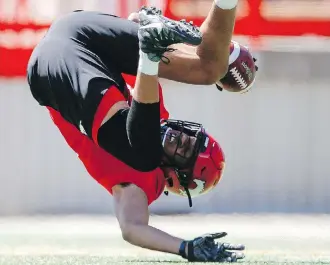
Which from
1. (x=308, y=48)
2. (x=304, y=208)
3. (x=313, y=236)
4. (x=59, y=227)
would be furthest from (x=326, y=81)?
(x=59, y=227)

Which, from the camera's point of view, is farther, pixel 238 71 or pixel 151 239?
pixel 238 71

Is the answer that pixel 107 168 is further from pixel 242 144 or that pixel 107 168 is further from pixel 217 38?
pixel 242 144

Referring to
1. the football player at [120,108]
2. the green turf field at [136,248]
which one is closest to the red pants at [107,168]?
the football player at [120,108]

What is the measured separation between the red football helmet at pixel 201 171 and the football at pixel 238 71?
305mm

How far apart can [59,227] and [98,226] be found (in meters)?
0.31

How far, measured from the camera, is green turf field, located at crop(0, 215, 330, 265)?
18.3ft

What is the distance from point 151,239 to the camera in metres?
5.06

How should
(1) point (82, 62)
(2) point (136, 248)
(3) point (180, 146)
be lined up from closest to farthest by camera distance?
(1) point (82, 62) < (3) point (180, 146) < (2) point (136, 248)

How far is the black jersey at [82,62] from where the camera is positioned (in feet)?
16.2

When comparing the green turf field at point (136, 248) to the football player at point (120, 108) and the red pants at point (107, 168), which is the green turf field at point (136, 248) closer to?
the football player at point (120, 108)

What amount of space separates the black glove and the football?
84cm

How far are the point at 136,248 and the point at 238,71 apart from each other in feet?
5.86

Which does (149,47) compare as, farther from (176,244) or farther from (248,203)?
(248,203)

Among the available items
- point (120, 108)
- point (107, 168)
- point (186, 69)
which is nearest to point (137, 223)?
point (107, 168)
